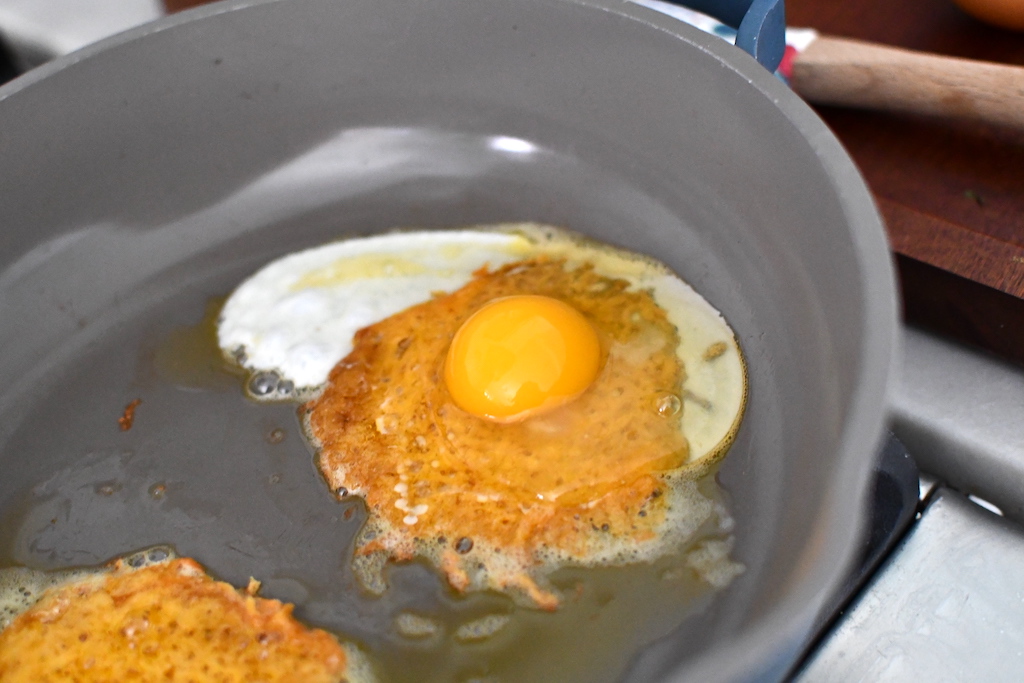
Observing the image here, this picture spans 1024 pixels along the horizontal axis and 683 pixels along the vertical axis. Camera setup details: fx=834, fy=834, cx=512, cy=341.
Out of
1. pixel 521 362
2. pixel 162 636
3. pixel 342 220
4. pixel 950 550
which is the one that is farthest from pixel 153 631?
pixel 950 550

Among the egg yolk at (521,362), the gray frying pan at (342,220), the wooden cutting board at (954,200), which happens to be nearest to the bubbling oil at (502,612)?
the gray frying pan at (342,220)

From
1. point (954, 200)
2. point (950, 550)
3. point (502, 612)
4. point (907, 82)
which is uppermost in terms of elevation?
point (907, 82)

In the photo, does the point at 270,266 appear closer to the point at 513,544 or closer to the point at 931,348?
the point at 513,544

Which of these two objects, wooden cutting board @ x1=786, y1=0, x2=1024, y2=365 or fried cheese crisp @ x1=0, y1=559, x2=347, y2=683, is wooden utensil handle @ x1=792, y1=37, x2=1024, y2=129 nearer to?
wooden cutting board @ x1=786, y1=0, x2=1024, y2=365

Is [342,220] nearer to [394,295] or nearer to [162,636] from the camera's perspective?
[394,295]

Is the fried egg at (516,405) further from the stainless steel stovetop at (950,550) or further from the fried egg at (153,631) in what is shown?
the stainless steel stovetop at (950,550)
